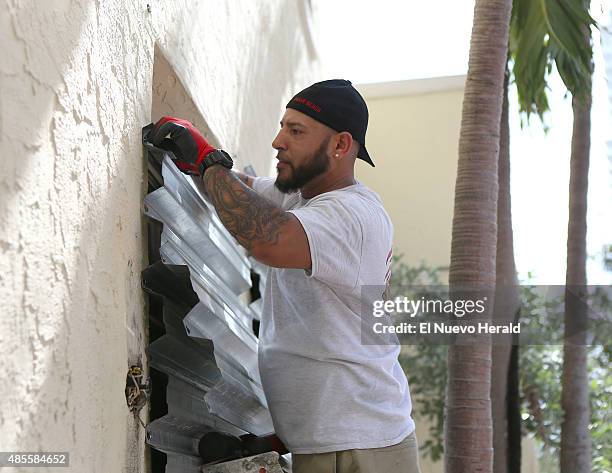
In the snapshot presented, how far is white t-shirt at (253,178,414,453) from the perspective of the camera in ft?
7.93

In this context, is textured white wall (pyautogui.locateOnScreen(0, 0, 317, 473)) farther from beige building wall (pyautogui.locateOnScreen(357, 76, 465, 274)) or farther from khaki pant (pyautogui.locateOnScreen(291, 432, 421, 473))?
beige building wall (pyautogui.locateOnScreen(357, 76, 465, 274))

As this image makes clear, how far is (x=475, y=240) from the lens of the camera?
4.43 metres

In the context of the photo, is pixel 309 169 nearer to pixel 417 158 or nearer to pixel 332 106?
pixel 332 106

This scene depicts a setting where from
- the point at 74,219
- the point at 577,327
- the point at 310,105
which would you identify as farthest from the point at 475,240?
the point at 577,327

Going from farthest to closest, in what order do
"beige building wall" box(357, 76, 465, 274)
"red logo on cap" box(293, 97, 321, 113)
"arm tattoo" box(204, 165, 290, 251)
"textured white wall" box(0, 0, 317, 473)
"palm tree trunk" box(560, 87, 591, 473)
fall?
1. "beige building wall" box(357, 76, 465, 274)
2. "palm tree trunk" box(560, 87, 591, 473)
3. "red logo on cap" box(293, 97, 321, 113)
4. "arm tattoo" box(204, 165, 290, 251)
5. "textured white wall" box(0, 0, 317, 473)

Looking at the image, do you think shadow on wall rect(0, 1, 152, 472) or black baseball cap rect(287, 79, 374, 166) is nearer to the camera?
shadow on wall rect(0, 1, 152, 472)

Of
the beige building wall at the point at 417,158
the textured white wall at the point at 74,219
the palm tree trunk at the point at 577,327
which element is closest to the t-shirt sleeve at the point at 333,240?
the textured white wall at the point at 74,219

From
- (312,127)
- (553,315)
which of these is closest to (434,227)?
(553,315)

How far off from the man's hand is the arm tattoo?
0.09m

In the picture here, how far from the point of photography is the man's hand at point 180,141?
239cm

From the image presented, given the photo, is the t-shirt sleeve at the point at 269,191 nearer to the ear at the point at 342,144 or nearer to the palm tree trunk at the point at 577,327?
the ear at the point at 342,144

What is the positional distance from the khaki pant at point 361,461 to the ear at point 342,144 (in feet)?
3.14

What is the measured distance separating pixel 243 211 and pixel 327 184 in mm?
550

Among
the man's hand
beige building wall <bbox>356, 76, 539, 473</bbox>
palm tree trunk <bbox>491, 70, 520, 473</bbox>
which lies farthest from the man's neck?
beige building wall <bbox>356, 76, 539, 473</bbox>
